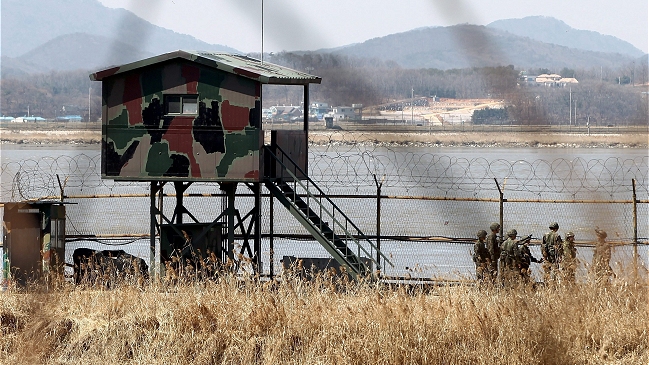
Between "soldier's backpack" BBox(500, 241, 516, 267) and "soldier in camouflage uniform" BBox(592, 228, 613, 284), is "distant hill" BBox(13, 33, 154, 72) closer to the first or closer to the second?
"soldier in camouflage uniform" BBox(592, 228, 613, 284)

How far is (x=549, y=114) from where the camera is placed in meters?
2.10

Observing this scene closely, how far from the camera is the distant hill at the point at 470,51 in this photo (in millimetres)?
2045

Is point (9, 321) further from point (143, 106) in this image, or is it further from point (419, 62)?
point (419, 62)

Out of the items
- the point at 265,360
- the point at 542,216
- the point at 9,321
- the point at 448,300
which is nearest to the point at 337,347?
the point at 265,360

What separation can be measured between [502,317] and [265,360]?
346 cm

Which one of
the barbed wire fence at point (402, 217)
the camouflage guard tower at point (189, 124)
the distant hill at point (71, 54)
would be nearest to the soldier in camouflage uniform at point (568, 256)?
the barbed wire fence at point (402, 217)

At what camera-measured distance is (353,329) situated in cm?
1148

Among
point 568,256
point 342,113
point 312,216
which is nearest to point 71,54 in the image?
point 342,113

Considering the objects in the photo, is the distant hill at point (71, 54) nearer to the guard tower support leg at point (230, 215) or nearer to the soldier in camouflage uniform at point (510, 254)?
the soldier in camouflage uniform at point (510, 254)

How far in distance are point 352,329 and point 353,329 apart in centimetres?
2

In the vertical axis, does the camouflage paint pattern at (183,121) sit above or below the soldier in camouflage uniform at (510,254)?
above

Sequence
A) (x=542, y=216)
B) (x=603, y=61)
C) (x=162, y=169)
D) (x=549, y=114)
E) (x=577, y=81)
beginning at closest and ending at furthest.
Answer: (x=549, y=114), (x=577, y=81), (x=603, y=61), (x=162, y=169), (x=542, y=216)

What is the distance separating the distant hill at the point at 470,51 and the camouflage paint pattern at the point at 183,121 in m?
14.7

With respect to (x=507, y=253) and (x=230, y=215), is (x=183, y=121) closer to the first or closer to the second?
(x=230, y=215)
